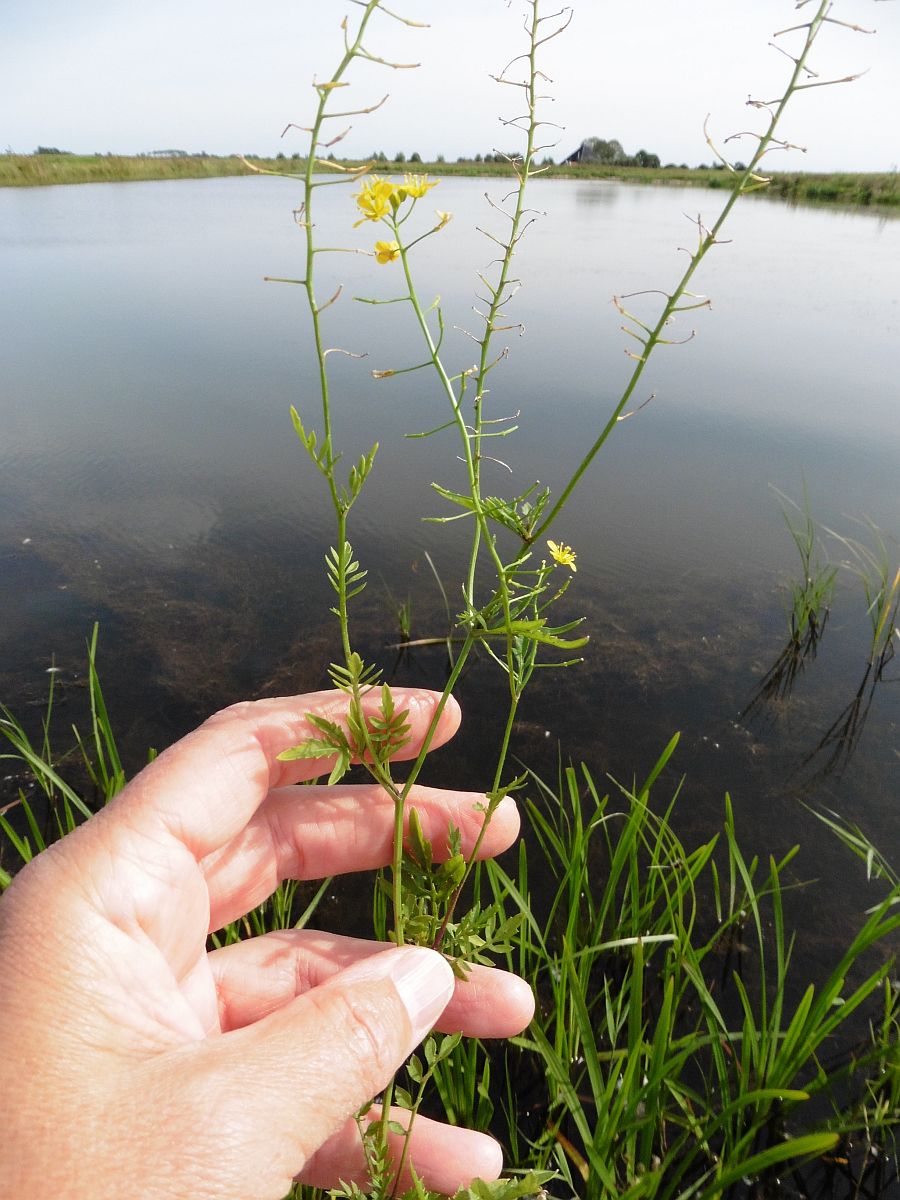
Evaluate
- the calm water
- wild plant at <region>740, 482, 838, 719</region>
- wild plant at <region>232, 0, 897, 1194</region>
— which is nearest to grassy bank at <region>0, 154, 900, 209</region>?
the calm water

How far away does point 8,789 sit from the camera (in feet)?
8.45

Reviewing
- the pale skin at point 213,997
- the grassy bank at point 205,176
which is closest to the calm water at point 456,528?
the pale skin at point 213,997

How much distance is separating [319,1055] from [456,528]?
326 centimetres

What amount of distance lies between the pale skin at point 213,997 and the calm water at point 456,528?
1.21m

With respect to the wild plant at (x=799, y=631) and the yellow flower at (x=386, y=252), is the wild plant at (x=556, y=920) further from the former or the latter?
the wild plant at (x=799, y=631)

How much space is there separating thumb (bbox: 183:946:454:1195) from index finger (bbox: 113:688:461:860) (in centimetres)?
33

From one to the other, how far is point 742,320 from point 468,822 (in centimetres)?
783

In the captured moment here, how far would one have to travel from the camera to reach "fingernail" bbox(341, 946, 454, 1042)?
3.60ft

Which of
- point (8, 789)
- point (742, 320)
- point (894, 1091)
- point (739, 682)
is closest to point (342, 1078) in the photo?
point (894, 1091)

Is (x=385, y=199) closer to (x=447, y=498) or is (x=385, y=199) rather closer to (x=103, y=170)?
(x=447, y=498)

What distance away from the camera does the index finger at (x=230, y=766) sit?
3.79 ft

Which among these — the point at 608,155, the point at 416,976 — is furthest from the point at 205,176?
the point at 416,976

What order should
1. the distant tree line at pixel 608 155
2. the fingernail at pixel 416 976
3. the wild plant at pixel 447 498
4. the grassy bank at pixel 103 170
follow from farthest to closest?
1. the distant tree line at pixel 608 155
2. the grassy bank at pixel 103 170
3. the fingernail at pixel 416 976
4. the wild plant at pixel 447 498

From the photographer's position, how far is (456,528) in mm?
4059
